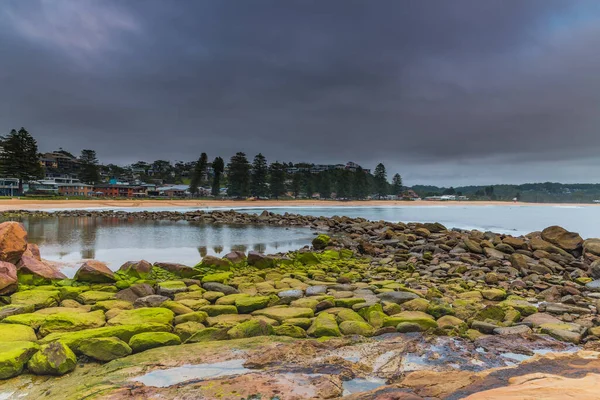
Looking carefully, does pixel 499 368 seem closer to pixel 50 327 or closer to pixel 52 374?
pixel 52 374

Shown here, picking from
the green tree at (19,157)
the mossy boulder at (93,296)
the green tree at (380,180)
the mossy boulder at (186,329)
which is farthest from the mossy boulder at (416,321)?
the green tree at (380,180)

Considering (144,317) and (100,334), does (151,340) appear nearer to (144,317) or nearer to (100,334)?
(100,334)

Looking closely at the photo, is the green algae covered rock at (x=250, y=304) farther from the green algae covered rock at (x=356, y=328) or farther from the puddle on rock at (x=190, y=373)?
the puddle on rock at (x=190, y=373)

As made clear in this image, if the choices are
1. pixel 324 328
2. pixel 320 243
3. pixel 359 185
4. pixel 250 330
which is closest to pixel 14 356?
pixel 250 330

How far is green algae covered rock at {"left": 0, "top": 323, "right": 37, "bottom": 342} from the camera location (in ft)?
16.1

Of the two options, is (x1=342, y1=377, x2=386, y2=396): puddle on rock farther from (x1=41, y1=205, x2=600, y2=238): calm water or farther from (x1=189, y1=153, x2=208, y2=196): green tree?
(x1=189, y1=153, x2=208, y2=196): green tree

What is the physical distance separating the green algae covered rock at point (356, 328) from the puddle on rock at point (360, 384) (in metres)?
1.41

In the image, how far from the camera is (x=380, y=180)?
122 m

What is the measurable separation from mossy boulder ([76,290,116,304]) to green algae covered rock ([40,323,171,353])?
71.5 inches

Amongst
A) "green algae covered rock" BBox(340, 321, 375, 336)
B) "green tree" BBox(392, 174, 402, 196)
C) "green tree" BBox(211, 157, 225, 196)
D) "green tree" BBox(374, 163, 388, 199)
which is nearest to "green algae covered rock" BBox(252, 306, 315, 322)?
"green algae covered rock" BBox(340, 321, 375, 336)

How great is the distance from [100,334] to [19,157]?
72.0m

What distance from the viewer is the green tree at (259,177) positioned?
85.6 m

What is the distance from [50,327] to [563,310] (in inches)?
334

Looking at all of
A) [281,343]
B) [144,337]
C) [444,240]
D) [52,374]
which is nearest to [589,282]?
[444,240]
